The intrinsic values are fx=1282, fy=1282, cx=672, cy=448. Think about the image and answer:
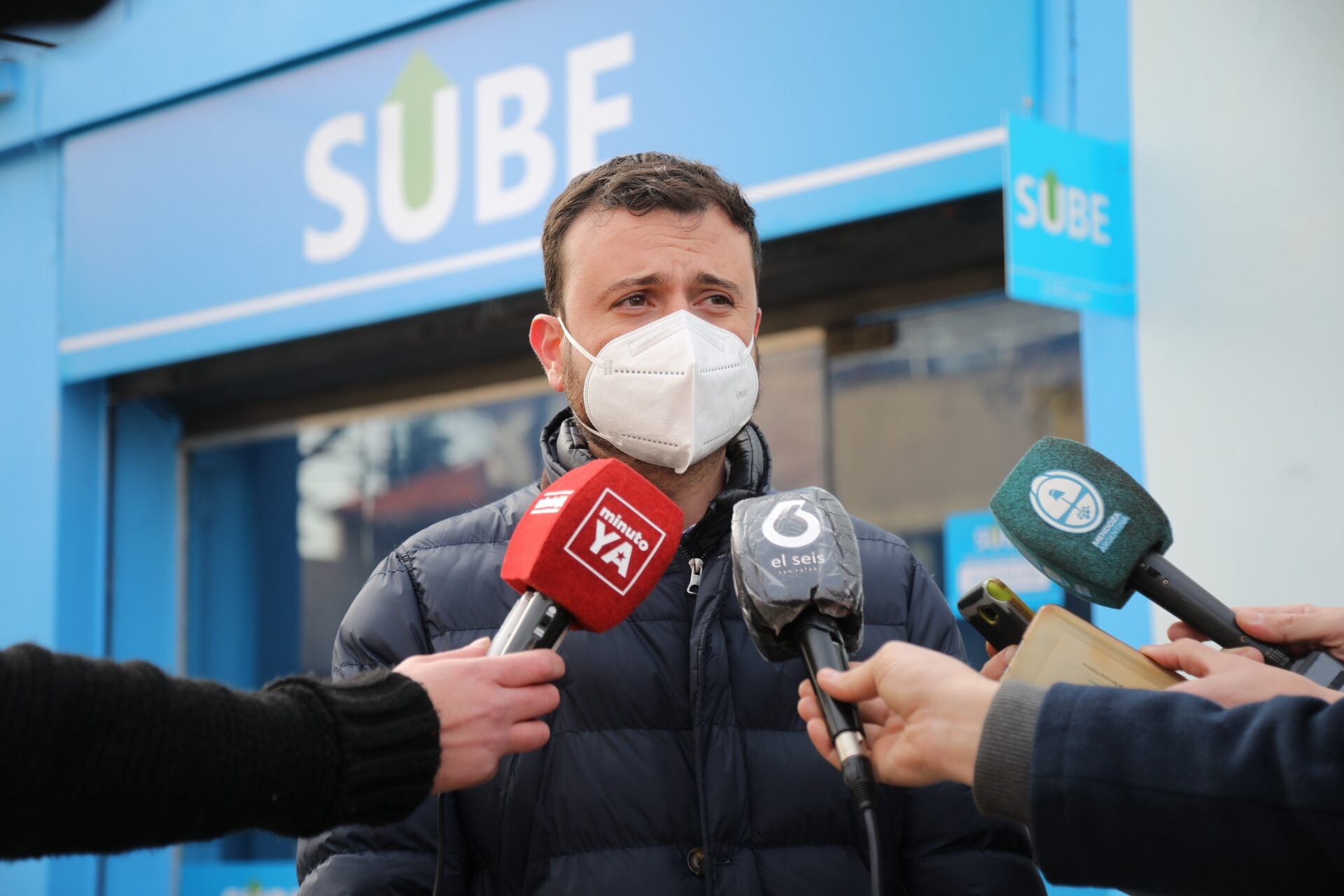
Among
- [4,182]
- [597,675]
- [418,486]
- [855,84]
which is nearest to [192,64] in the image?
→ [4,182]

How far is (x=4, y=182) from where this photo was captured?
6633 millimetres

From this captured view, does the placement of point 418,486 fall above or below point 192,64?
below

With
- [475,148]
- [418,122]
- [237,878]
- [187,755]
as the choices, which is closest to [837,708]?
[187,755]

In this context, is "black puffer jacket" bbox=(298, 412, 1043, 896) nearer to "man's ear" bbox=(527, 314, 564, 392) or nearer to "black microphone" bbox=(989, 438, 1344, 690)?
"black microphone" bbox=(989, 438, 1344, 690)

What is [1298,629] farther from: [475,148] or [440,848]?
[475,148]

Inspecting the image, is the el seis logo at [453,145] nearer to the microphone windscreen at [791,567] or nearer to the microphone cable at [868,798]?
the microphone windscreen at [791,567]

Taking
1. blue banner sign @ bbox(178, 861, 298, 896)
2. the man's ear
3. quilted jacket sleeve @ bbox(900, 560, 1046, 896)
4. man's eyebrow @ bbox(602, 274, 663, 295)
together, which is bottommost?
blue banner sign @ bbox(178, 861, 298, 896)

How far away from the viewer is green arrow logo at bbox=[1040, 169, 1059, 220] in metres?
3.37

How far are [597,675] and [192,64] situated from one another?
5.11 m

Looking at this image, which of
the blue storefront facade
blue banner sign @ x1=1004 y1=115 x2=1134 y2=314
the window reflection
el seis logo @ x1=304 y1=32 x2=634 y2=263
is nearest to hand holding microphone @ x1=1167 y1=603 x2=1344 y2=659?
blue banner sign @ x1=1004 y1=115 x2=1134 y2=314

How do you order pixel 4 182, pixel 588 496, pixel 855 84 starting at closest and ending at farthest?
pixel 588 496 < pixel 855 84 < pixel 4 182

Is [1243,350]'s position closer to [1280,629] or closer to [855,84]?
[855,84]

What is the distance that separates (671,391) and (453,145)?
11.5ft

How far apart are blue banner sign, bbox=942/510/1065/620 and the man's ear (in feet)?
8.07
